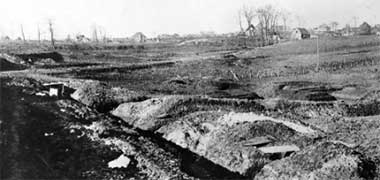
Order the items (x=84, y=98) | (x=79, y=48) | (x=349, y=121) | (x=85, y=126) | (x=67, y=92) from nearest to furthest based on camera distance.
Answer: (x=349, y=121) < (x=85, y=126) < (x=84, y=98) < (x=67, y=92) < (x=79, y=48)

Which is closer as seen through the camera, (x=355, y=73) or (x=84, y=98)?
(x=84, y=98)

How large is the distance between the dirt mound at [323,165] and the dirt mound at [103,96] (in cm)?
1189

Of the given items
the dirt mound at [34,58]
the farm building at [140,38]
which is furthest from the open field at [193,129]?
the farm building at [140,38]

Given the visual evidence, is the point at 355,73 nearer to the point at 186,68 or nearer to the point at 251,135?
the point at 186,68

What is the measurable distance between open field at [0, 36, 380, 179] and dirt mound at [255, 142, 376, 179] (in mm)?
27

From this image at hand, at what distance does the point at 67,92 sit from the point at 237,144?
600 inches

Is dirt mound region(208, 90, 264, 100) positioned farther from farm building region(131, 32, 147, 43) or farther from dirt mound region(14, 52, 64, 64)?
farm building region(131, 32, 147, 43)

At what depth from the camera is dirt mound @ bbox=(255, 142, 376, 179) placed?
10.1 metres

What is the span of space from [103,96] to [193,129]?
862cm

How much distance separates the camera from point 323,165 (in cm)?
1041

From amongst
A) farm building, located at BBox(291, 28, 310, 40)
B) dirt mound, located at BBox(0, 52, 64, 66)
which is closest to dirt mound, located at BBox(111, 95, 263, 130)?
dirt mound, located at BBox(0, 52, 64, 66)

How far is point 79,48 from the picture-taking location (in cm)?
6638

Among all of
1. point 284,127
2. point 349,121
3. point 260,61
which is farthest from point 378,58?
point 284,127

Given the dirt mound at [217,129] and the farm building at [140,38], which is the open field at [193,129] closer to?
the dirt mound at [217,129]
